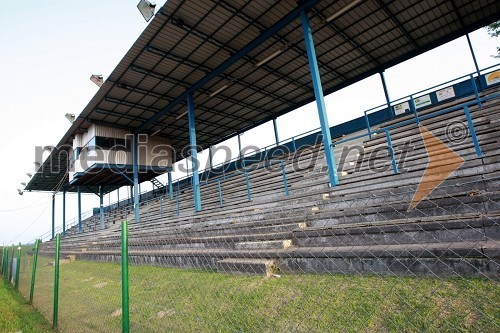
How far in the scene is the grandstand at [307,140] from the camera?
4.97 metres

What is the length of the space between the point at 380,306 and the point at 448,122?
949 cm

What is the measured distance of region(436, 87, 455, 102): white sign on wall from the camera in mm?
13445

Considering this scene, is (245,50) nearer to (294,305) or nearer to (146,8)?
(146,8)

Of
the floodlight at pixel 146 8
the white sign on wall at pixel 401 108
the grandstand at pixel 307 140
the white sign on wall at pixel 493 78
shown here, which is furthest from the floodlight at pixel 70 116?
the white sign on wall at pixel 493 78

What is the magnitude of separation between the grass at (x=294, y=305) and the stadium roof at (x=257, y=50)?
952 centimetres

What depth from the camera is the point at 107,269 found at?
35.4 ft

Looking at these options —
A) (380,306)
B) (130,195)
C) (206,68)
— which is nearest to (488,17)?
(206,68)

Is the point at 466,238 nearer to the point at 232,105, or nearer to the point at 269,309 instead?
the point at 269,309

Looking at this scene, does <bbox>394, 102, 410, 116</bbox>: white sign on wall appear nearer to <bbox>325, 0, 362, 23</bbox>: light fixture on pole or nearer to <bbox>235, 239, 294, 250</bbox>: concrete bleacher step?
<bbox>325, 0, 362, 23</bbox>: light fixture on pole

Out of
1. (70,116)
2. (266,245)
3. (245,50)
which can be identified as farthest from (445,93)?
(70,116)

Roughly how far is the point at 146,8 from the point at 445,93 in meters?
13.2

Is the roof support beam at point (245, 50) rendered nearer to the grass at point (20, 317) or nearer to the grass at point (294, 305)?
the grass at point (294, 305)

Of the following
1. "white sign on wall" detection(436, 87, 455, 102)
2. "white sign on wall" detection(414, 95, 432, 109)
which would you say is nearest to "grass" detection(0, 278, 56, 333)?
"white sign on wall" detection(414, 95, 432, 109)

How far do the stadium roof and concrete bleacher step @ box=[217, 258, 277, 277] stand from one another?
9018 mm
